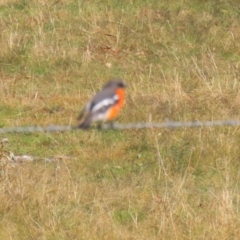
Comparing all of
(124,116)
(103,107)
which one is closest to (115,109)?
(103,107)

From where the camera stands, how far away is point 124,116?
8000 millimetres

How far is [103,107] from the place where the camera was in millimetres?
3926

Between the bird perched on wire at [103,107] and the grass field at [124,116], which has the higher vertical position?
the bird perched on wire at [103,107]

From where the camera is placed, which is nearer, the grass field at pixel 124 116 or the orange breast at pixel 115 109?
the orange breast at pixel 115 109

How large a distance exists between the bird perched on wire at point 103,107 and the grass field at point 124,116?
5.39ft

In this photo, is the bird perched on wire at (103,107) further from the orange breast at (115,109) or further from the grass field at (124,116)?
the grass field at (124,116)

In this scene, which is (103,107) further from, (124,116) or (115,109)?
(124,116)

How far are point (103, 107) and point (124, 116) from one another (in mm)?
4076

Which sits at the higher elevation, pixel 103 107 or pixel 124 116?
pixel 103 107

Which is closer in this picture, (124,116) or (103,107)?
(103,107)

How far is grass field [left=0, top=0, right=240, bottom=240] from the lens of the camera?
5734 millimetres

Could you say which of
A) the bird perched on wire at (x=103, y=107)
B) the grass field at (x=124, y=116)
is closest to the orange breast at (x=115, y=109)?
the bird perched on wire at (x=103, y=107)

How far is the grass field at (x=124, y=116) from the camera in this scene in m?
5.73

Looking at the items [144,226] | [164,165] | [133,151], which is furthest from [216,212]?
[133,151]
